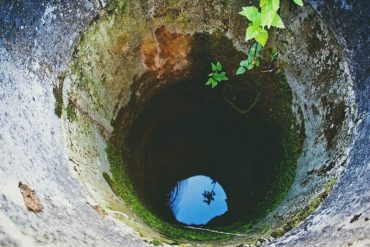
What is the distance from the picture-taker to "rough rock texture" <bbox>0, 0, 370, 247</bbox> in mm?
1414

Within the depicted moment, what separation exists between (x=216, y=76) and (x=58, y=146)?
1.52m

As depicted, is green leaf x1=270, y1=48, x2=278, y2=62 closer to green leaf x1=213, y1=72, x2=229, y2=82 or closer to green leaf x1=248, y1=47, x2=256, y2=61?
green leaf x1=248, y1=47, x2=256, y2=61

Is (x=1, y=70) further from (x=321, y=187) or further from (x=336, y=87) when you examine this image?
(x=336, y=87)

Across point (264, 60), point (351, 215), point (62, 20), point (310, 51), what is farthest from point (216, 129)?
point (351, 215)

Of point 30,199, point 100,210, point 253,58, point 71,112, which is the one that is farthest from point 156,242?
point 253,58

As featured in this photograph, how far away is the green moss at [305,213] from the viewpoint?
1741 millimetres

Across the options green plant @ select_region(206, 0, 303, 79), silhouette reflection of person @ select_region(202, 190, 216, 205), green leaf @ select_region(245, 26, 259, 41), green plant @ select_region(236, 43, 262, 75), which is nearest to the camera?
green plant @ select_region(206, 0, 303, 79)

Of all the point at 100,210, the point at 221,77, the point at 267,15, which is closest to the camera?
the point at 100,210

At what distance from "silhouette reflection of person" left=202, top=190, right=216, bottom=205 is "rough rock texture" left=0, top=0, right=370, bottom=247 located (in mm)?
1335

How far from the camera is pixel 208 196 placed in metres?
3.17

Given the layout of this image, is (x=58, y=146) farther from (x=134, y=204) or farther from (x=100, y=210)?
(x=134, y=204)

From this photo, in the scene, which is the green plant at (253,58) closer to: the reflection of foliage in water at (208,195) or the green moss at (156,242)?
the reflection of foliage in water at (208,195)

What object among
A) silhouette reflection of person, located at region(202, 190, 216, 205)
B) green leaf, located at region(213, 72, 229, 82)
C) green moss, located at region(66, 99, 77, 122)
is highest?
green leaf, located at region(213, 72, 229, 82)

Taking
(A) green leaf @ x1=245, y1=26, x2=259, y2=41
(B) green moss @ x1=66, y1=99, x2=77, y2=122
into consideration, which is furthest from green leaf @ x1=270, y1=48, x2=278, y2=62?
(B) green moss @ x1=66, y1=99, x2=77, y2=122
